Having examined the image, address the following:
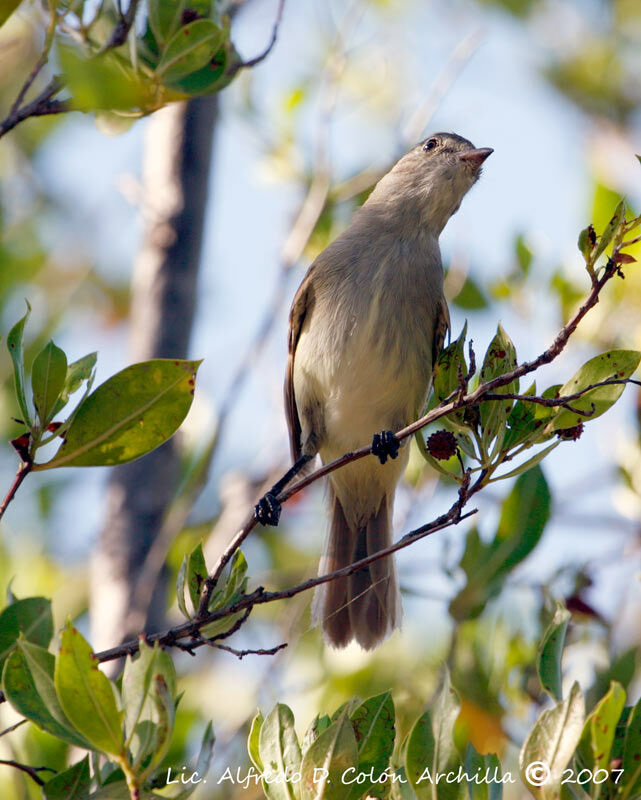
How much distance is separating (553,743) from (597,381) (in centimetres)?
79

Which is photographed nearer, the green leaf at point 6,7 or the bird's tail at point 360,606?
the green leaf at point 6,7

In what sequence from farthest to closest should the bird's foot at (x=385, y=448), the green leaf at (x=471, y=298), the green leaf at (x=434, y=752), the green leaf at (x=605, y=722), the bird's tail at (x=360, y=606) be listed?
the green leaf at (x=471, y=298) → the bird's tail at (x=360, y=606) → the bird's foot at (x=385, y=448) → the green leaf at (x=434, y=752) → the green leaf at (x=605, y=722)

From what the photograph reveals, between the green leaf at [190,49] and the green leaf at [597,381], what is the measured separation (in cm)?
116


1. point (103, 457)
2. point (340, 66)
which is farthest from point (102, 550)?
point (340, 66)

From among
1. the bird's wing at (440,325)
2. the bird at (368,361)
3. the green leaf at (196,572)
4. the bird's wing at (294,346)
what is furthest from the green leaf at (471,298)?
the green leaf at (196,572)

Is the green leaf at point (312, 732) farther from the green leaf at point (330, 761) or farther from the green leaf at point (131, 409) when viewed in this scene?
the green leaf at point (131, 409)

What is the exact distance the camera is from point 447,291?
433cm

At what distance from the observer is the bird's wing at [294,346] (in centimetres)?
402

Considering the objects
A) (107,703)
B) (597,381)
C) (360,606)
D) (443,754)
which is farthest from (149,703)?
(360,606)

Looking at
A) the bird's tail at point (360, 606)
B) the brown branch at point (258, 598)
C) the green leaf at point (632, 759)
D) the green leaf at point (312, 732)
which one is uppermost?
the bird's tail at point (360, 606)

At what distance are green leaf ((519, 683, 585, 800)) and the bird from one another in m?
1.50

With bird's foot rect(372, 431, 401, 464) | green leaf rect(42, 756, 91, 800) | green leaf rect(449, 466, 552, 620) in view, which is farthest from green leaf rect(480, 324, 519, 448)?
green leaf rect(42, 756, 91, 800)

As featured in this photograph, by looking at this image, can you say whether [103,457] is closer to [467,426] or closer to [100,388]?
[100,388]

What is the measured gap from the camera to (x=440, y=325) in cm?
384
